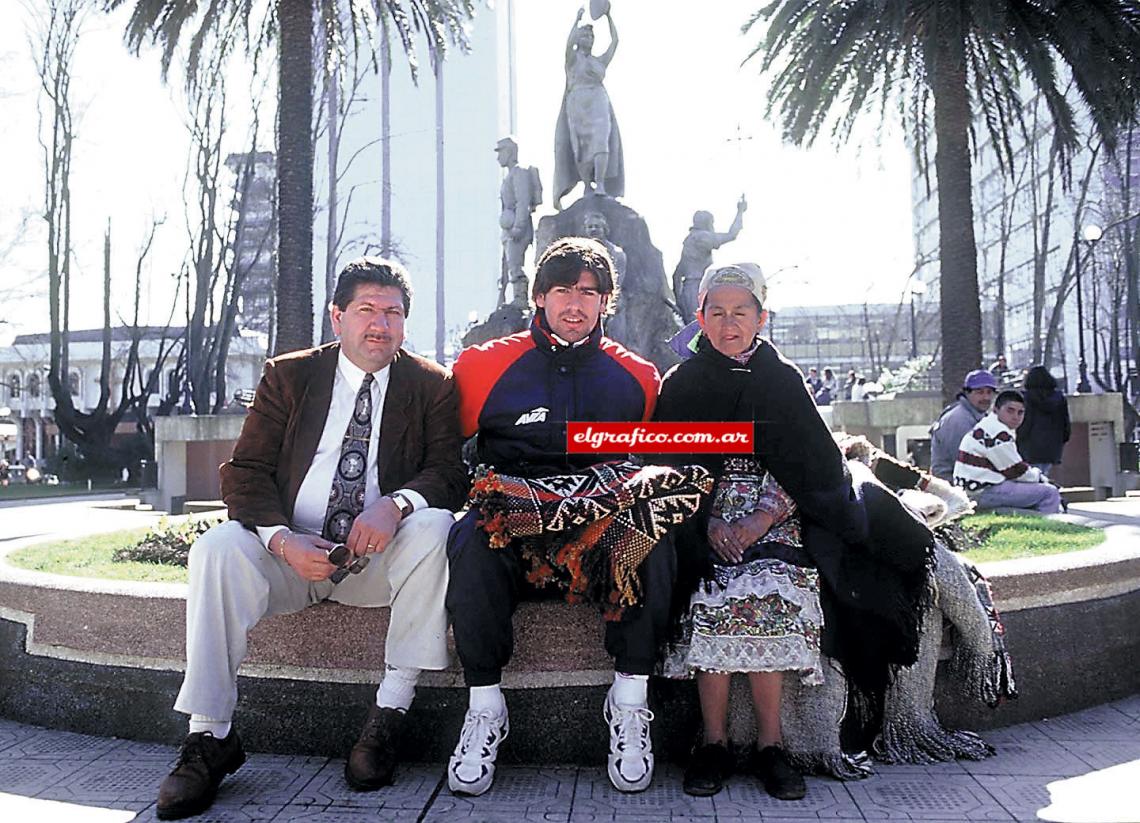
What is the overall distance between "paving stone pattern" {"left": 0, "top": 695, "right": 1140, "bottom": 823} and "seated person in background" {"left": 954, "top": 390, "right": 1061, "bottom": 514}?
405 centimetres

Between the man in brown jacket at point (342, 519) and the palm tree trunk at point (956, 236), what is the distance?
9.32 meters

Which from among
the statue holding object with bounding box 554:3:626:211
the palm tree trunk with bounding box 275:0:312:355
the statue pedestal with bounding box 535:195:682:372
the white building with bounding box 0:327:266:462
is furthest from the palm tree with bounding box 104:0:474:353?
the white building with bounding box 0:327:266:462

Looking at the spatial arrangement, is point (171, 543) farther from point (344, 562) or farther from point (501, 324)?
point (501, 324)

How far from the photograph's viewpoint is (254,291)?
1641 inches

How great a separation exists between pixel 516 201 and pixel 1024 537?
13.9 meters

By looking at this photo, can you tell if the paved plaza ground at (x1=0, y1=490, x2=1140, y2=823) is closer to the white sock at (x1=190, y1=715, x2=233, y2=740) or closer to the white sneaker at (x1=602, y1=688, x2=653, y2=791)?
the white sneaker at (x1=602, y1=688, x2=653, y2=791)

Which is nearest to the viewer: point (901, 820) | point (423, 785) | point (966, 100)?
point (901, 820)

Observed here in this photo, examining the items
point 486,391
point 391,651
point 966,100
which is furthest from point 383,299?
point 966,100

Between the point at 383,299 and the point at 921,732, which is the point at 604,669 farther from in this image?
the point at 383,299

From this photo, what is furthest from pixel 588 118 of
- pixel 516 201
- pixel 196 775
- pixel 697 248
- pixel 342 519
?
pixel 196 775

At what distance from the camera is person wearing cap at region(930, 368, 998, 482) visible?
8.30 metres

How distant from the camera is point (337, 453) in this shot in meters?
3.67

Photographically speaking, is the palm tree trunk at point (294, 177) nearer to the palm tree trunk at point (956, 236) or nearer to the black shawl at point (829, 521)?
the palm tree trunk at point (956, 236)

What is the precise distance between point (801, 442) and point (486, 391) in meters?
1.15
